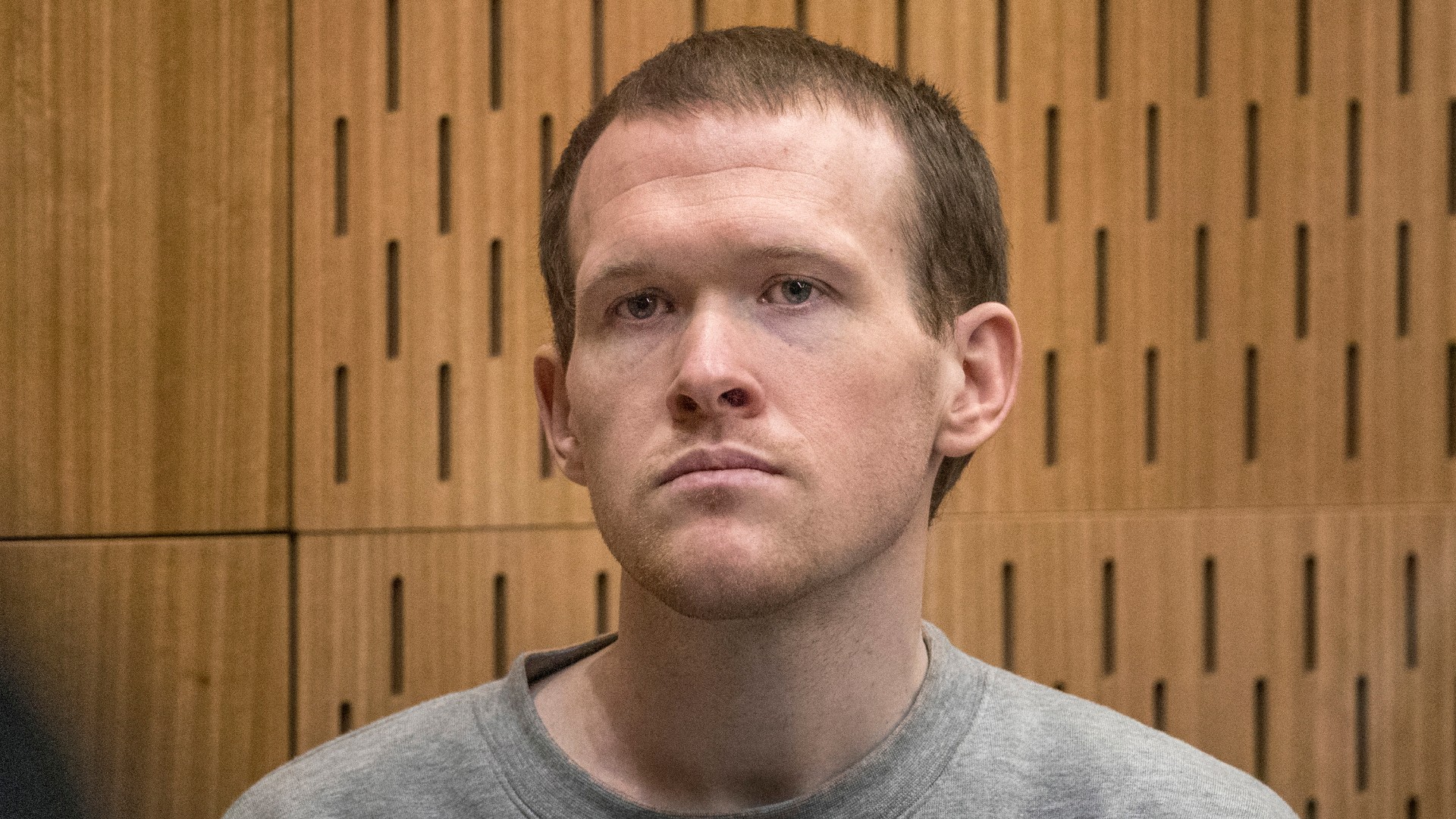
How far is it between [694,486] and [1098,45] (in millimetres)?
1189

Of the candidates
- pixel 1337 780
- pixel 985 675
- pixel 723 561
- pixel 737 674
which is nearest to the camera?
pixel 723 561

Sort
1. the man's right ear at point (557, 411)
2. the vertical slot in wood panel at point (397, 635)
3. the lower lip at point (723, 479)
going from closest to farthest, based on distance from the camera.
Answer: the lower lip at point (723, 479)
the man's right ear at point (557, 411)
the vertical slot in wood panel at point (397, 635)

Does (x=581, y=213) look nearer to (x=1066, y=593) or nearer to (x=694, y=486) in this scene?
(x=694, y=486)

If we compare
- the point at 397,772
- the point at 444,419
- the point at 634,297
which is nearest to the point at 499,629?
the point at 444,419

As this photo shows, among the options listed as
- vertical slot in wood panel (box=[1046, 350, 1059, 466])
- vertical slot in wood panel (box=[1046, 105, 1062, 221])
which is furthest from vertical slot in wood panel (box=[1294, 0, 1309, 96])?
vertical slot in wood panel (box=[1046, 350, 1059, 466])

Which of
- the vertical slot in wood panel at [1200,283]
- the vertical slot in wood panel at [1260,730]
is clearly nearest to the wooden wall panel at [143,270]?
the vertical slot in wood panel at [1200,283]

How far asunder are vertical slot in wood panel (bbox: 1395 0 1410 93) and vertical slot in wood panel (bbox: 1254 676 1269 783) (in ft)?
3.05

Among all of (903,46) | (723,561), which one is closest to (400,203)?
(903,46)

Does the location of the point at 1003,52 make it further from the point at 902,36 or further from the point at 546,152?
the point at 546,152

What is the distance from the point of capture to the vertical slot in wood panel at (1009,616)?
185cm

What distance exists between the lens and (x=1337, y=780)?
1.83 m

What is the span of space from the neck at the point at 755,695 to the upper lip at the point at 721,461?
6.4 inches

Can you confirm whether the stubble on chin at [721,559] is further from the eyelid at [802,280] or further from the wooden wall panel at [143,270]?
the wooden wall panel at [143,270]

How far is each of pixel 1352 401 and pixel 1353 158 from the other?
14.6 inches
